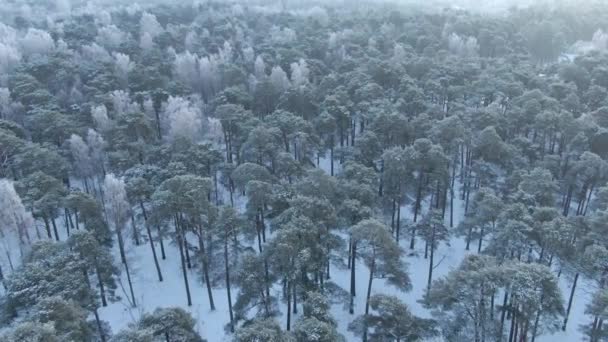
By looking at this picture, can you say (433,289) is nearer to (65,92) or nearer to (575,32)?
(65,92)

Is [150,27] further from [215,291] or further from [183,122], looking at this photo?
[215,291]

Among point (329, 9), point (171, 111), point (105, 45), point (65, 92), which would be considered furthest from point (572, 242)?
point (329, 9)

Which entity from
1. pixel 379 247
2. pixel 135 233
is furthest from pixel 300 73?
pixel 379 247

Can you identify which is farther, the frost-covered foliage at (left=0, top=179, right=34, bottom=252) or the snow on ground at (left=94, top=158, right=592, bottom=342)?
the snow on ground at (left=94, top=158, right=592, bottom=342)

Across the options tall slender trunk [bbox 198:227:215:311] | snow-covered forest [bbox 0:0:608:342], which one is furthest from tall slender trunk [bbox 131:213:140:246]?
tall slender trunk [bbox 198:227:215:311]

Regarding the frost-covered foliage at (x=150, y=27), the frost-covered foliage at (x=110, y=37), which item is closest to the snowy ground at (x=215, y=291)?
the frost-covered foliage at (x=110, y=37)

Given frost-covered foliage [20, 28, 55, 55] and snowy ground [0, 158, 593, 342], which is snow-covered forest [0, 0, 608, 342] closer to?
snowy ground [0, 158, 593, 342]

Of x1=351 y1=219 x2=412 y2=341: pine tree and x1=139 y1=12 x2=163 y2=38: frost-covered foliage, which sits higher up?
x1=139 y1=12 x2=163 y2=38: frost-covered foliage

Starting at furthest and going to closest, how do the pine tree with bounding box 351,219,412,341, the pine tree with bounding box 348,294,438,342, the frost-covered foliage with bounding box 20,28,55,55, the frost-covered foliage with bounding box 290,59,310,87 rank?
the frost-covered foliage with bounding box 20,28,55,55
the frost-covered foliage with bounding box 290,59,310,87
the pine tree with bounding box 351,219,412,341
the pine tree with bounding box 348,294,438,342
